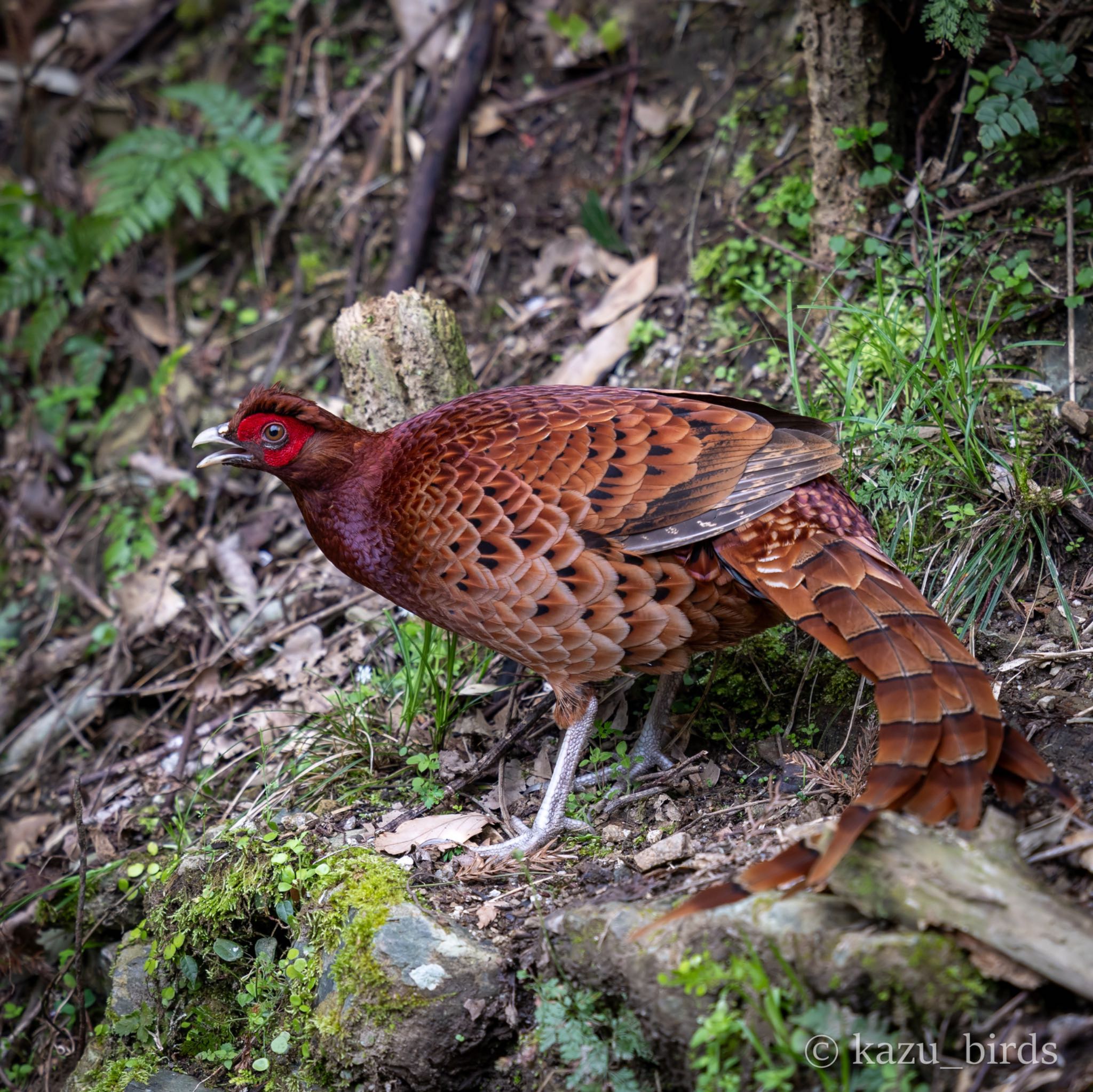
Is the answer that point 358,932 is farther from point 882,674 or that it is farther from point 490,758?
point 882,674

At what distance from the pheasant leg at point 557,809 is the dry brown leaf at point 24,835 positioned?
2.66 metres

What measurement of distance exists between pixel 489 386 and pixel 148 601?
229 centimetres

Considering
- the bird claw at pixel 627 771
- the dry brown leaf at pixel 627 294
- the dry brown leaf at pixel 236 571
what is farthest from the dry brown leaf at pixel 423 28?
the bird claw at pixel 627 771

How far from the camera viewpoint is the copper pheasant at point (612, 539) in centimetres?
318

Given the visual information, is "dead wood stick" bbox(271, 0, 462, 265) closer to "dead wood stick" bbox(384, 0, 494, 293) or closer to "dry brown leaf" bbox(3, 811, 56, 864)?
"dead wood stick" bbox(384, 0, 494, 293)

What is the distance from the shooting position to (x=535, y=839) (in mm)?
3596

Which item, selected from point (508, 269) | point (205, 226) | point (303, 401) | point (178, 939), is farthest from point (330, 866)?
point (205, 226)

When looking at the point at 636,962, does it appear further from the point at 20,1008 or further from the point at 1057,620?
the point at 20,1008

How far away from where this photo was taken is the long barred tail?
254 cm

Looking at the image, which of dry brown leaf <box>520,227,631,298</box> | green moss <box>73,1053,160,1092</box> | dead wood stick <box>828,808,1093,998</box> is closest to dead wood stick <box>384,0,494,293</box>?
dry brown leaf <box>520,227,631,298</box>

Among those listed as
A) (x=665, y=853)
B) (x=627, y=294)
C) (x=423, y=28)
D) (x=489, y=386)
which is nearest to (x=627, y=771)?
(x=665, y=853)

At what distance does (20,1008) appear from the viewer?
4.50 metres

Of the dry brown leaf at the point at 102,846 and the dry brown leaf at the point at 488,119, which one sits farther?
the dry brown leaf at the point at 488,119

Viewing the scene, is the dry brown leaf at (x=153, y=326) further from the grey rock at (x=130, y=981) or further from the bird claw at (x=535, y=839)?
the bird claw at (x=535, y=839)
